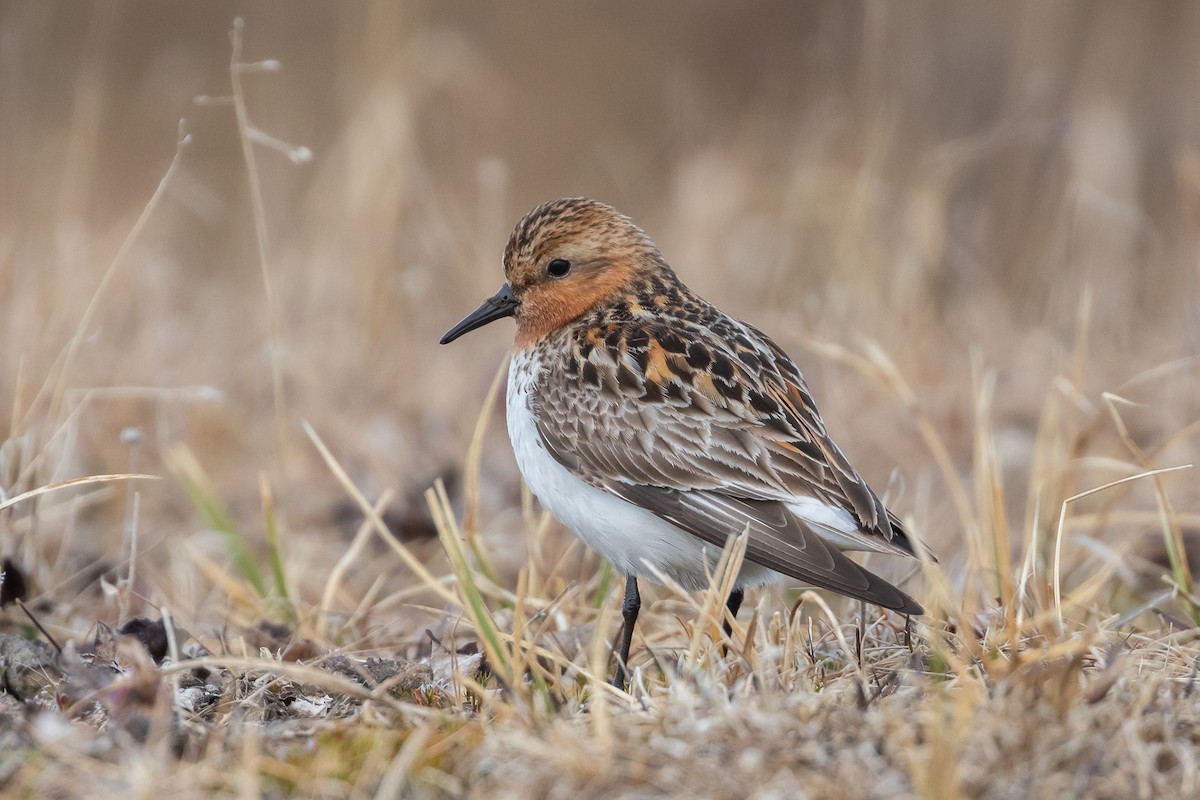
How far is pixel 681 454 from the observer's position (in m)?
4.49

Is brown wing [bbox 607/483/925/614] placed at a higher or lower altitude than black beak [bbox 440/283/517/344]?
lower

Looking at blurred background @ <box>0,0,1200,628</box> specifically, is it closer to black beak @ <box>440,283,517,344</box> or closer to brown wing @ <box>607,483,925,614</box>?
black beak @ <box>440,283,517,344</box>

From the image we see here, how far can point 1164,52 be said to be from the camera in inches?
467

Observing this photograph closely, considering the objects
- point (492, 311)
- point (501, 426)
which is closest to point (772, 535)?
point (492, 311)

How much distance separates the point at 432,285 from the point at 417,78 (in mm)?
1551

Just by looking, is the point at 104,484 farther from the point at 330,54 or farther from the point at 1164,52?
the point at 330,54

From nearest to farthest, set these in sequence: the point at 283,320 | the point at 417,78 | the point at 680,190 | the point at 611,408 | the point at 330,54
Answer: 1. the point at 611,408
2. the point at 283,320
3. the point at 417,78
4. the point at 680,190
5. the point at 330,54

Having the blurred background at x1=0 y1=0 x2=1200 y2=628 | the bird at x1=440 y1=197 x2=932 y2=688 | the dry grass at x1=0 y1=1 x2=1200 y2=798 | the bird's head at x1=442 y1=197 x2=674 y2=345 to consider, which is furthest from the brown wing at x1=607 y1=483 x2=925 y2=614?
the bird's head at x1=442 y1=197 x2=674 y2=345

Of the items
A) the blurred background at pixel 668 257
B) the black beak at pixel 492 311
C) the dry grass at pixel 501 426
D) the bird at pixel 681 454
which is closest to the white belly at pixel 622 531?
the bird at pixel 681 454

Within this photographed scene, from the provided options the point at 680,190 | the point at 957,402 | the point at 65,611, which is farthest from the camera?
the point at 680,190

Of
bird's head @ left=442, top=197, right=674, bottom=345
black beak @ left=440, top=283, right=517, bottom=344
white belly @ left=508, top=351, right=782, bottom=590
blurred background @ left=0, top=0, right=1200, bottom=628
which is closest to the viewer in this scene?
white belly @ left=508, top=351, right=782, bottom=590

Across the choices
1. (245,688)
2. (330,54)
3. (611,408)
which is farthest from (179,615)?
(330,54)

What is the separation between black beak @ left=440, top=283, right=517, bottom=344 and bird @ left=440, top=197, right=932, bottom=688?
0.21m

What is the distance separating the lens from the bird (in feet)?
14.2
